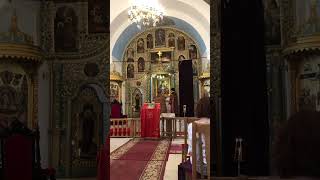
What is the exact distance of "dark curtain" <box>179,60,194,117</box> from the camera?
17578 mm

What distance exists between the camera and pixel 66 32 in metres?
3.76

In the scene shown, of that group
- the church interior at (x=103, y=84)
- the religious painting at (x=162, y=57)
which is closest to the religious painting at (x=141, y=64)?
the religious painting at (x=162, y=57)

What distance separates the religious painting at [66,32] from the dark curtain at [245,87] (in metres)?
1.34

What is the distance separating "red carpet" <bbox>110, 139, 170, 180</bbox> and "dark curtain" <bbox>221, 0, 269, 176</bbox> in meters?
4.22

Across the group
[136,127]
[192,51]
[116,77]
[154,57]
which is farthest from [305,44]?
[154,57]

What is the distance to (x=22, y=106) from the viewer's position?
12.4 ft

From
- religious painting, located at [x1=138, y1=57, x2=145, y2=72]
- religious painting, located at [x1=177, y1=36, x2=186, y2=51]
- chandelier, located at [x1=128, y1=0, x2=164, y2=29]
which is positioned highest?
chandelier, located at [x1=128, y1=0, x2=164, y2=29]

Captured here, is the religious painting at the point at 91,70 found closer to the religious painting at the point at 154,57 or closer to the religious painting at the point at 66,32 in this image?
the religious painting at the point at 66,32

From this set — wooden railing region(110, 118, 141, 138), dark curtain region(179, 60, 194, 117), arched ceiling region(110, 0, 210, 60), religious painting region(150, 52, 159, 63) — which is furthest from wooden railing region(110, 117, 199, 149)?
religious painting region(150, 52, 159, 63)

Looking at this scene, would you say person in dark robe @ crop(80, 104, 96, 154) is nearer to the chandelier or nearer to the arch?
the chandelier

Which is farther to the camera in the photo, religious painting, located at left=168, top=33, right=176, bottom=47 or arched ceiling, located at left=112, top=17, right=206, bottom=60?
religious painting, located at left=168, top=33, right=176, bottom=47

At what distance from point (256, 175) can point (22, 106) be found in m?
2.14

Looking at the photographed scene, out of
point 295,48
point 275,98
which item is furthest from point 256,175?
point 295,48

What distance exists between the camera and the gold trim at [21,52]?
145 inches
